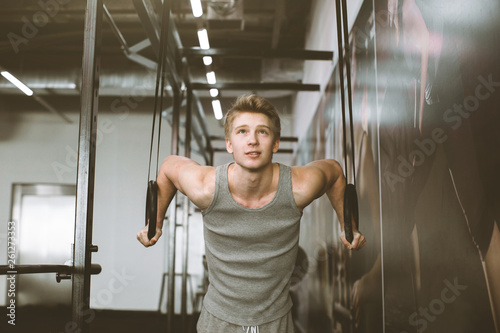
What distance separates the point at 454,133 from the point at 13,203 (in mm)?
6810

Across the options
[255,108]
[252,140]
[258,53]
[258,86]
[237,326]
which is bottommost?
[237,326]

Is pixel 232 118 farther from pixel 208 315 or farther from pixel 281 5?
pixel 281 5

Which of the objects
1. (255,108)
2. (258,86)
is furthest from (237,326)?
(258,86)

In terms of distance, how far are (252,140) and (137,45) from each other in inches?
96.7

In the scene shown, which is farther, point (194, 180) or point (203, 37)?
point (203, 37)

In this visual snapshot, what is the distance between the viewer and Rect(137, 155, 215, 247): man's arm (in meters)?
1.69

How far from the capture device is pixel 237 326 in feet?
5.44

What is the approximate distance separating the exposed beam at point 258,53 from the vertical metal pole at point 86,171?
1910 millimetres

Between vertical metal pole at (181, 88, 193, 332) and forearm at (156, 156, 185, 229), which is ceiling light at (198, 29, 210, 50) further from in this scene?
forearm at (156, 156, 185, 229)

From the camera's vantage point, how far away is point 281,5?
480 centimetres

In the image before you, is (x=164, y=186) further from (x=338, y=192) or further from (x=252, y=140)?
(x=338, y=192)

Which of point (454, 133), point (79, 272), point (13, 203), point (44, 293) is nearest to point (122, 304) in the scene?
point (44, 293)

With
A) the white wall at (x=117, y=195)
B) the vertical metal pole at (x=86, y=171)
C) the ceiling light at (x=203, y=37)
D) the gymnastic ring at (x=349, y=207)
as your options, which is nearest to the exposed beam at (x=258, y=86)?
the ceiling light at (x=203, y=37)

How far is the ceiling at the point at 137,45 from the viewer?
12.6 feet
